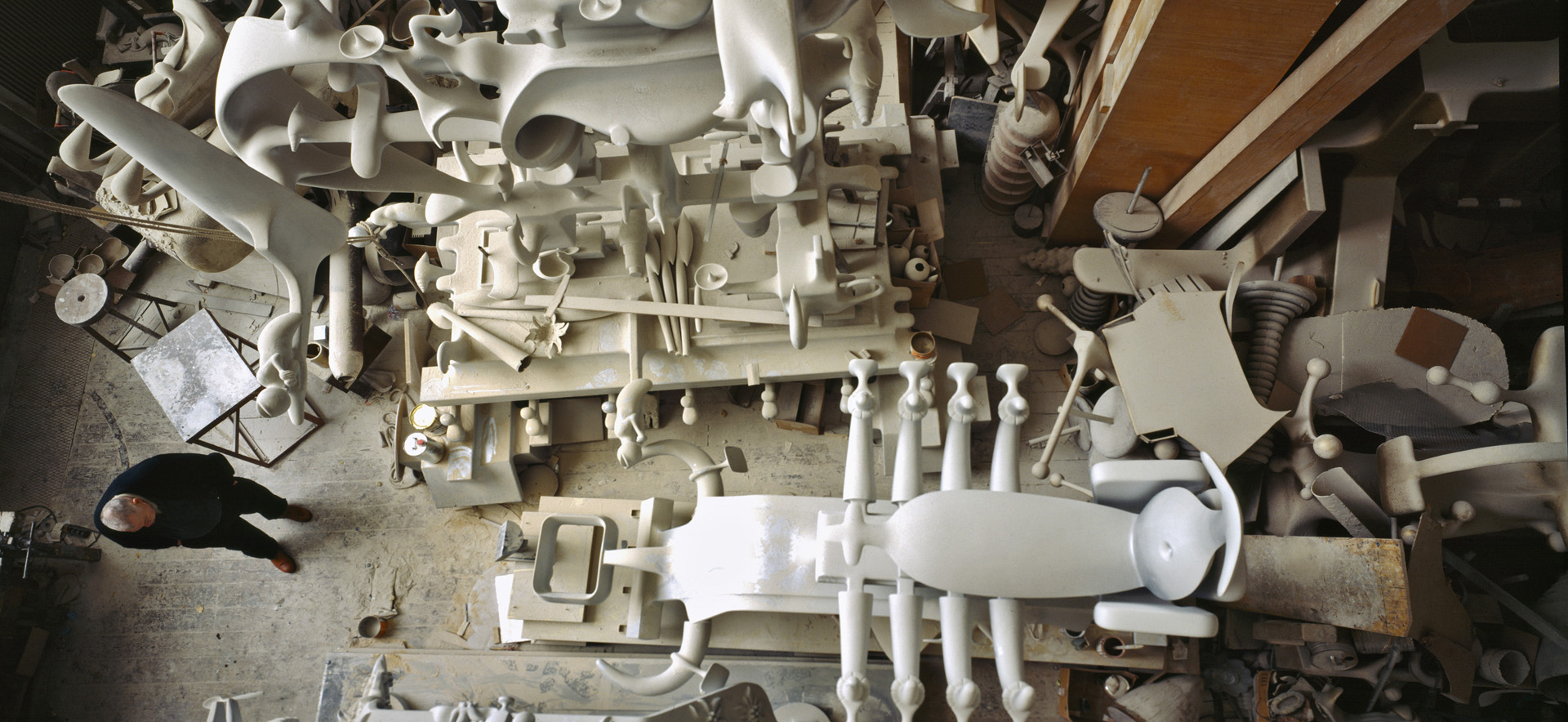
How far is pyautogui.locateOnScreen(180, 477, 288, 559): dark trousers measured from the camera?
14.6 ft

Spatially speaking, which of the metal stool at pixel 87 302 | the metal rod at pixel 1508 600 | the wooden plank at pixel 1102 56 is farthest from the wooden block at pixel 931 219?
the metal stool at pixel 87 302

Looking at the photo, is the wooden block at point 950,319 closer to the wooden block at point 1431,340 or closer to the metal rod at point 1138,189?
the metal rod at point 1138,189

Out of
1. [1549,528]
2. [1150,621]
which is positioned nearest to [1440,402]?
[1549,528]

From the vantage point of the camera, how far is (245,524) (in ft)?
15.2

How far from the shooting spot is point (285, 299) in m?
5.66

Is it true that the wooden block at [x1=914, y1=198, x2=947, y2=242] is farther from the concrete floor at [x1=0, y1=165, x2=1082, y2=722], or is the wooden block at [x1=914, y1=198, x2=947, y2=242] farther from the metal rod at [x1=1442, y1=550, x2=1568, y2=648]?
the metal rod at [x1=1442, y1=550, x2=1568, y2=648]

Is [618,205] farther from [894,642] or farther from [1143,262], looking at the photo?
[1143,262]

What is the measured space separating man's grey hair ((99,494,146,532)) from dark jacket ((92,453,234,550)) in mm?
30

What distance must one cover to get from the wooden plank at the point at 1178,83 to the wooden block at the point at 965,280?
0.72 meters

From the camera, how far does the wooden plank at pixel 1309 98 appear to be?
9.55 ft

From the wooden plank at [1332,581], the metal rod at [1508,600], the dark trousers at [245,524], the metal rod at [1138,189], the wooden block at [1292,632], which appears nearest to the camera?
the wooden plank at [1332,581]

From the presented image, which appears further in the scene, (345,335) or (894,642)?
(345,335)

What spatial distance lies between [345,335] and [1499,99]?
6.28 m

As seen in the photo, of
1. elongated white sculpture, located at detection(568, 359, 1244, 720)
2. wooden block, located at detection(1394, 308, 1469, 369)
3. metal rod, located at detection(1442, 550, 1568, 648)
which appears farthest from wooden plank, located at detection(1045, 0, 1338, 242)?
metal rod, located at detection(1442, 550, 1568, 648)
